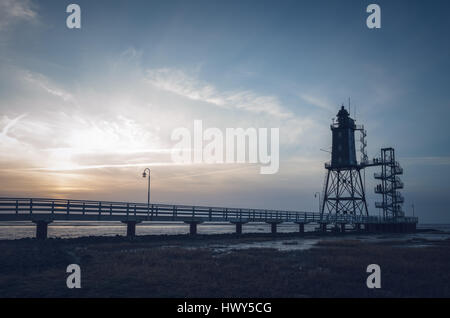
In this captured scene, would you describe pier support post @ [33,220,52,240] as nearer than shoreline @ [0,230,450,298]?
No

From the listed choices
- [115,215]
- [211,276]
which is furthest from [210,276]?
[115,215]

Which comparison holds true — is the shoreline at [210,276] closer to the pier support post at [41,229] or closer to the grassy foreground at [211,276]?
the grassy foreground at [211,276]

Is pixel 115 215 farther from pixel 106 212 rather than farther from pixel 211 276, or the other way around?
pixel 211 276

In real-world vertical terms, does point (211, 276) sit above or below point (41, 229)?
below

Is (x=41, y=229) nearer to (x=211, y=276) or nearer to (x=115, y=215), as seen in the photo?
(x=115, y=215)

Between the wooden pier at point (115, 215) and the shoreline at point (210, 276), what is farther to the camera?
the wooden pier at point (115, 215)

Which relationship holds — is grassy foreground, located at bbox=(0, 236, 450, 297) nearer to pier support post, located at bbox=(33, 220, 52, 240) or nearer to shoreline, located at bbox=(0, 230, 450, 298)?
shoreline, located at bbox=(0, 230, 450, 298)

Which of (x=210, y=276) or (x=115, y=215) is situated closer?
(x=210, y=276)

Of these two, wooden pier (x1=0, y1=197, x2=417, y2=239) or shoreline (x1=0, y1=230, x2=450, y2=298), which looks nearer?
shoreline (x1=0, y1=230, x2=450, y2=298)

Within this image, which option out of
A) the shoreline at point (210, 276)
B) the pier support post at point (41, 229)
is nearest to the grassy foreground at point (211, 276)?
the shoreline at point (210, 276)

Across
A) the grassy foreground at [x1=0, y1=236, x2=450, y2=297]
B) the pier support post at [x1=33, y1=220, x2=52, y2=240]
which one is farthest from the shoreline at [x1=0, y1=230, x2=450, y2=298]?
the pier support post at [x1=33, y1=220, x2=52, y2=240]
